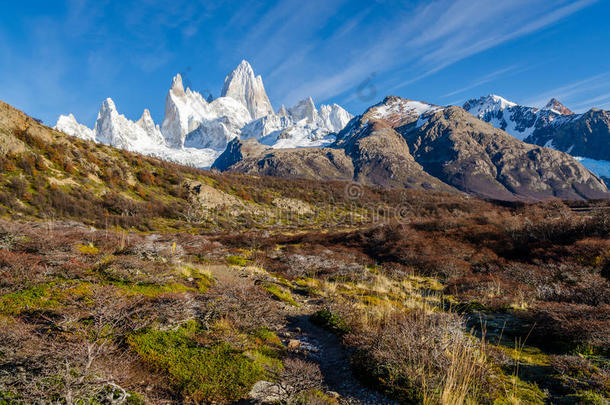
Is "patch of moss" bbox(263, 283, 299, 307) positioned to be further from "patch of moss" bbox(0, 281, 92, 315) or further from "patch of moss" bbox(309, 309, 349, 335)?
"patch of moss" bbox(0, 281, 92, 315)

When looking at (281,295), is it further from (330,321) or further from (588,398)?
(588,398)

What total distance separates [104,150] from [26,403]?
8068cm

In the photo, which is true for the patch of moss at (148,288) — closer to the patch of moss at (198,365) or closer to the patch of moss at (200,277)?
the patch of moss at (200,277)

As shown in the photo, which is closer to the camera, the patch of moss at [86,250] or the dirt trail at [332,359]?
the dirt trail at [332,359]

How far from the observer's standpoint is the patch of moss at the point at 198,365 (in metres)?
4.31

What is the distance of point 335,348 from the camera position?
6688 millimetres

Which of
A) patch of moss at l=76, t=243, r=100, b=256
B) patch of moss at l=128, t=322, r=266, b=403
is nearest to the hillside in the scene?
Result: patch of moss at l=128, t=322, r=266, b=403

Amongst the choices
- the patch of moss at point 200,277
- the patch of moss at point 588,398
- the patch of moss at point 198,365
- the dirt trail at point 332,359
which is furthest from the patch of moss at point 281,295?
the patch of moss at point 588,398

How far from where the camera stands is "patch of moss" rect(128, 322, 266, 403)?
4312 mm

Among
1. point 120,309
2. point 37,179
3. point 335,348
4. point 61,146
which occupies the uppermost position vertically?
point 61,146

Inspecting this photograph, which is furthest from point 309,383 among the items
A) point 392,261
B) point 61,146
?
point 61,146

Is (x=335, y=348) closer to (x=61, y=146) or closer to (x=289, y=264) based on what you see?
(x=289, y=264)

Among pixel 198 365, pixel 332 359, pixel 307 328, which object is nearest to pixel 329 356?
pixel 332 359

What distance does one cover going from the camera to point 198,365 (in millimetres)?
4762
